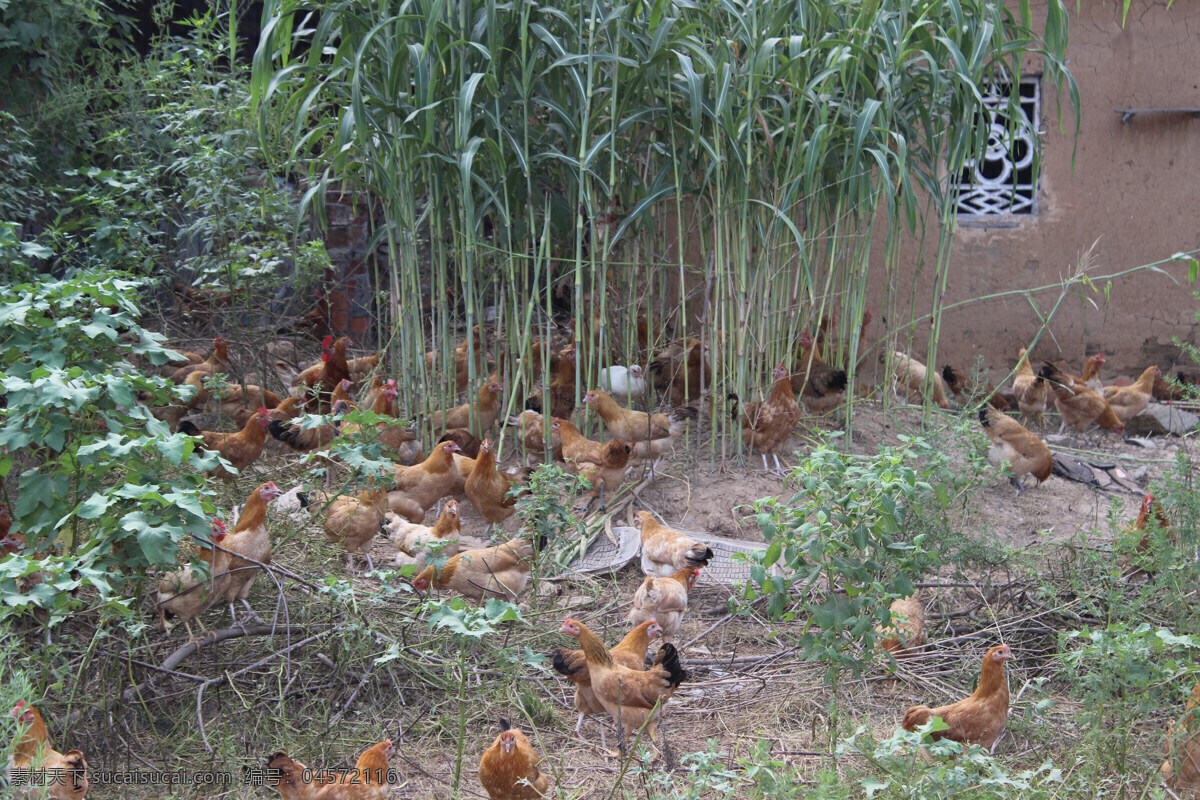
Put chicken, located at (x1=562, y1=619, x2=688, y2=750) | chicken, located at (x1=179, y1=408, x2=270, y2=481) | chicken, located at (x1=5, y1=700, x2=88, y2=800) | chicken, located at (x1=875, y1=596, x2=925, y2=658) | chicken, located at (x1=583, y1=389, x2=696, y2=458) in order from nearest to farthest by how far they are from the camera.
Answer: chicken, located at (x1=5, y1=700, x2=88, y2=800) → chicken, located at (x1=562, y1=619, x2=688, y2=750) → chicken, located at (x1=875, y1=596, x2=925, y2=658) → chicken, located at (x1=179, y1=408, x2=270, y2=481) → chicken, located at (x1=583, y1=389, x2=696, y2=458)

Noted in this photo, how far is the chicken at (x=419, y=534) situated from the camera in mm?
3939

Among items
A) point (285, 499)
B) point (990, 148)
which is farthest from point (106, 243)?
point (990, 148)

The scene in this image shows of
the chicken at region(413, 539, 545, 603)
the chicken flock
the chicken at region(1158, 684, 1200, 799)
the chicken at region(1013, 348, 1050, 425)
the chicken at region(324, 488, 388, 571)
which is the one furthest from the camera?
the chicken at region(1013, 348, 1050, 425)

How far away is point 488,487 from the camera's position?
4.35 metres

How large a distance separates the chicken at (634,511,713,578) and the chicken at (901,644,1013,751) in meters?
1.16

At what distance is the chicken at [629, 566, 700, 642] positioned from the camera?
348 cm

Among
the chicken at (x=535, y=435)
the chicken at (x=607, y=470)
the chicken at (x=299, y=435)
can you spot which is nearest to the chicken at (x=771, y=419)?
the chicken at (x=607, y=470)

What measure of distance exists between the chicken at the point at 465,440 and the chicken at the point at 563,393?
1.56 ft

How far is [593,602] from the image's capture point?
3986 millimetres

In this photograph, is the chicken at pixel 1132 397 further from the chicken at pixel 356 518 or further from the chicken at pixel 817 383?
the chicken at pixel 356 518

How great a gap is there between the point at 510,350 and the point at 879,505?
9.08 feet

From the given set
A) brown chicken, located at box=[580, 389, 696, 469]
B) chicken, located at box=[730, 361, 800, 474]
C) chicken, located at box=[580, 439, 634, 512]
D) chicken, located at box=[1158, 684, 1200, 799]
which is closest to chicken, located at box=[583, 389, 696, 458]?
brown chicken, located at box=[580, 389, 696, 469]

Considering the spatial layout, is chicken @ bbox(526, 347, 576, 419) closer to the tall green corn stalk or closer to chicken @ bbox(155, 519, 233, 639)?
the tall green corn stalk

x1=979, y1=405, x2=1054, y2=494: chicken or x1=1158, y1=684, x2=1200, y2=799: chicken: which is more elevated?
x1=1158, y1=684, x2=1200, y2=799: chicken
